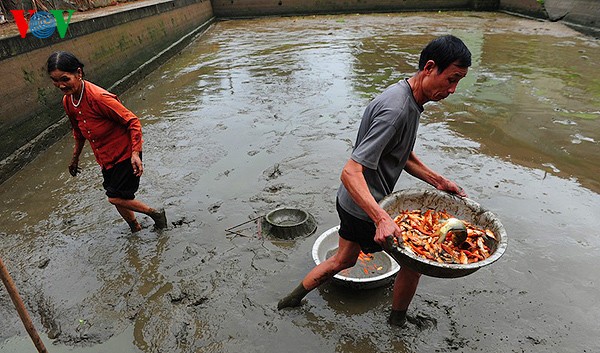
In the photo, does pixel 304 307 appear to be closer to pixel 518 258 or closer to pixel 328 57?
pixel 518 258

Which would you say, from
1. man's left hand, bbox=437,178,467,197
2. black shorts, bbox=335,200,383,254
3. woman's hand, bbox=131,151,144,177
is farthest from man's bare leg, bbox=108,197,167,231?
man's left hand, bbox=437,178,467,197

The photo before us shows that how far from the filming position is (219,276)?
3678 millimetres

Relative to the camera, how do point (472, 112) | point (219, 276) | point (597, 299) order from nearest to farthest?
point (597, 299)
point (219, 276)
point (472, 112)

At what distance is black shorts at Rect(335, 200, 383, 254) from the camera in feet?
8.49

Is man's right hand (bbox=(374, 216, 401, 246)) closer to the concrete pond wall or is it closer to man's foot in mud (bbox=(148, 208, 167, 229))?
man's foot in mud (bbox=(148, 208, 167, 229))

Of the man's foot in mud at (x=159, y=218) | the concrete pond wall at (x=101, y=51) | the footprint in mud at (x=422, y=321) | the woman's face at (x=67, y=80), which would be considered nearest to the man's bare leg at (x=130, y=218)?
the man's foot in mud at (x=159, y=218)

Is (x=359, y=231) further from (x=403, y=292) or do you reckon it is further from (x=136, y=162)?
(x=136, y=162)

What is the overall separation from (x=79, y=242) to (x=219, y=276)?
167 cm

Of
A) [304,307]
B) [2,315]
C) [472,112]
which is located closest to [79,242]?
[2,315]

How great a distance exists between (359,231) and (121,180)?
7.93ft

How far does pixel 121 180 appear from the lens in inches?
149

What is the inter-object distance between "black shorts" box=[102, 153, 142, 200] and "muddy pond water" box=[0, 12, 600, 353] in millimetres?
611

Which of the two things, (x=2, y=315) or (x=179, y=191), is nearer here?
(x=2, y=315)

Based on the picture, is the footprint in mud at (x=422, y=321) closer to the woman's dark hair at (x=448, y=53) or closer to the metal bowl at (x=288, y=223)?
the metal bowl at (x=288, y=223)
